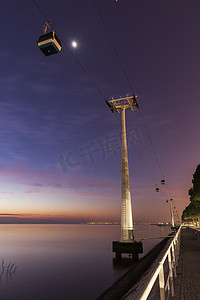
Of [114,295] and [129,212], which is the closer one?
[114,295]

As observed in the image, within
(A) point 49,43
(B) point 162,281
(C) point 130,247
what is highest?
(A) point 49,43

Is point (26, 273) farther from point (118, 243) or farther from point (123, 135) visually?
point (123, 135)

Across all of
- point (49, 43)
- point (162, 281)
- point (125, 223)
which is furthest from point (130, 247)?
point (49, 43)

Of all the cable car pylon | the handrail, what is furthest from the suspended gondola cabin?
the cable car pylon

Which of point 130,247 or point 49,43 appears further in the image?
point 130,247

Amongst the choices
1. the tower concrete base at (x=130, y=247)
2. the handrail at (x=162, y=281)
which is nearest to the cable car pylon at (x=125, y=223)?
the tower concrete base at (x=130, y=247)

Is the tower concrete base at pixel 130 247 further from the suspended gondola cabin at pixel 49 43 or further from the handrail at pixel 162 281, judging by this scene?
the suspended gondola cabin at pixel 49 43

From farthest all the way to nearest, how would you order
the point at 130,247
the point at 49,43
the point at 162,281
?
the point at 130,247
the point at 49,43
the point at 162,281

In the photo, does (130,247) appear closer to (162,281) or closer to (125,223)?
(125,223)

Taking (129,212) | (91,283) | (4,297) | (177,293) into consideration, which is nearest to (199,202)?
(129,212)

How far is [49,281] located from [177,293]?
2574cm

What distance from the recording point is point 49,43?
786 centimetres

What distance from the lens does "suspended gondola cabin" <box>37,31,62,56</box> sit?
7.87 m

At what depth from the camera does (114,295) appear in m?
16.3
